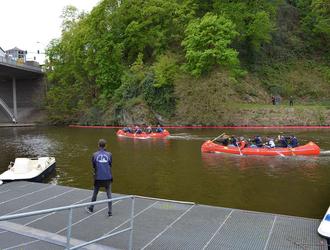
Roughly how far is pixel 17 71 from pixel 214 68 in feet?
119

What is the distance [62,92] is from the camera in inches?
2650

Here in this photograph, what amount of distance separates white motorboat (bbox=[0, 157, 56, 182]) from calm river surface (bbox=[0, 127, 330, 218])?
2.61ft

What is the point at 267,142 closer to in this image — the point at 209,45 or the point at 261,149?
the point at 261,149

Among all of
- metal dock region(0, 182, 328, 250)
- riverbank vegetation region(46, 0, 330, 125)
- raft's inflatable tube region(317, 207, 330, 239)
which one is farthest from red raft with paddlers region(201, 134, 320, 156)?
riverbank vegetation region(46, 0, 330, 125)

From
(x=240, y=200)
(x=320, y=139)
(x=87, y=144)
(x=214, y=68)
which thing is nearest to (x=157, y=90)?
(x=214, y=68)

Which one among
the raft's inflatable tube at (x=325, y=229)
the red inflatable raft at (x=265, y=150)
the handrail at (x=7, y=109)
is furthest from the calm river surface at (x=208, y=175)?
the handrail at (x=7, y=109)

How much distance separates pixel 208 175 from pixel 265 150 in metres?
7.66

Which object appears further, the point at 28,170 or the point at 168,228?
the point at 28,170

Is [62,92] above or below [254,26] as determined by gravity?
below

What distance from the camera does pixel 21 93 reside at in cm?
7600

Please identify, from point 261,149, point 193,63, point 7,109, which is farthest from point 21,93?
point 261,149

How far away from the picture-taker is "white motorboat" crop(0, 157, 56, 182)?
19391 millimetres

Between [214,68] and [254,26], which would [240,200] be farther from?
[254,26]

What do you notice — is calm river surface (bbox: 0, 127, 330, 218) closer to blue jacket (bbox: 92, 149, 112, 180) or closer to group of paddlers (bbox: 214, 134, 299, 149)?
group of paddlers (bbox: 214, 134, 299, 149)
